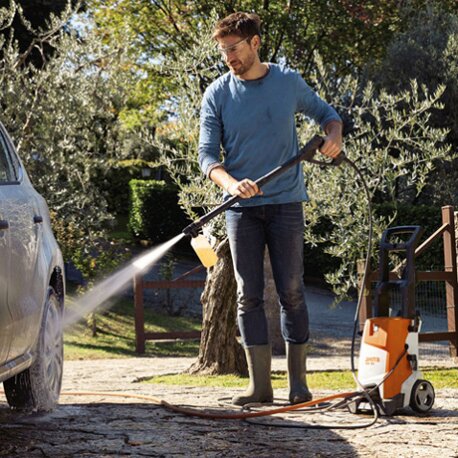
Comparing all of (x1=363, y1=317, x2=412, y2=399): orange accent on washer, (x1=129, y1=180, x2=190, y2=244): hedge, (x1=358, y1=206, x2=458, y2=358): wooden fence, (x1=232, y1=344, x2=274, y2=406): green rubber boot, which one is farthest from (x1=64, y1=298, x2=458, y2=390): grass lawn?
(x1=129, y1=180, x2=190, y2=244): hedge

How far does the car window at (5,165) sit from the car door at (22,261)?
1 centimetres

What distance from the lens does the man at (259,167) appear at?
225 inches

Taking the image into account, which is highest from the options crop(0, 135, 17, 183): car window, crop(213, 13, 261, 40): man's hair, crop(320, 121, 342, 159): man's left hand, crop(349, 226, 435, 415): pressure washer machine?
crop(213, 13, 261, 40): man's hair

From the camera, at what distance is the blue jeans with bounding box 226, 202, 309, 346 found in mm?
5781

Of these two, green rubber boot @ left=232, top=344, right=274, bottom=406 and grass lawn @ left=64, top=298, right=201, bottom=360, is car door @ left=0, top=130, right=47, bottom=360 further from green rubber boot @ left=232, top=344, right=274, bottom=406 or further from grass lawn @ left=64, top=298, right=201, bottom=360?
grass lawn @ left=64, top=298, right=201, bottom=360

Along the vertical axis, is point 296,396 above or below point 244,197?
below

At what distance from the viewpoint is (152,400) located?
240 inches

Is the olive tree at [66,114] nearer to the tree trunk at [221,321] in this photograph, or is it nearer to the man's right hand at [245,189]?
the tree trunk at [221,321]

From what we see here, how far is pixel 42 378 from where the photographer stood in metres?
5.46

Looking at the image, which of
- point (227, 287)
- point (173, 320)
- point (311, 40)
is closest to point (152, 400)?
point (227, 287)

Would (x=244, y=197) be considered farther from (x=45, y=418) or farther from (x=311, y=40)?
(x=311, y=40)

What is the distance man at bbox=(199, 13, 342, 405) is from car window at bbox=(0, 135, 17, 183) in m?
1.05

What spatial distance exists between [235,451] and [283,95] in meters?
2.15

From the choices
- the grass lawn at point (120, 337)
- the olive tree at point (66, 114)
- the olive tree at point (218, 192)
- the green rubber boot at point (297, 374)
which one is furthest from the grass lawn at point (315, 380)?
the olive tree at point (66, 114)
